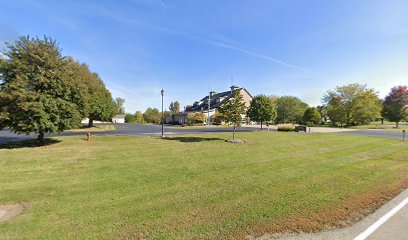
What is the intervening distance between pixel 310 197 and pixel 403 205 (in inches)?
92.0

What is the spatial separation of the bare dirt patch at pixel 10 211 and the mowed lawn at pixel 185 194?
17 centimetres

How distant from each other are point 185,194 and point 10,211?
424 centimetres

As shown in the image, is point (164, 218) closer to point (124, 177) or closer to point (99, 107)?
point (124, 177)

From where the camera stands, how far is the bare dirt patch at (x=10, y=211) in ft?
14.7

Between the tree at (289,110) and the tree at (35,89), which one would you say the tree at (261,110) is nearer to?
the tree at (35,89)

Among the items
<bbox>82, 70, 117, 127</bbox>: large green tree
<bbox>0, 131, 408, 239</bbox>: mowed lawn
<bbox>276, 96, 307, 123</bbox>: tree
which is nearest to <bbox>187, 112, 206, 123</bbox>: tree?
<bbox>82, 70, 117, 127</bbox>: large green tree

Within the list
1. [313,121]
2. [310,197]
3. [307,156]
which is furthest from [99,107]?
[313,121]

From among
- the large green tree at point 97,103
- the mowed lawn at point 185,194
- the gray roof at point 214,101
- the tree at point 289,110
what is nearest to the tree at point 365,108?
the tree at point 289,110

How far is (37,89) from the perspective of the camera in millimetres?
13234

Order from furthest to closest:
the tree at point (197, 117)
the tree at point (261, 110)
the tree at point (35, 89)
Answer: the tree at point (197, 117)
the tree at point (261, 110)
the tree at point (35, 89)

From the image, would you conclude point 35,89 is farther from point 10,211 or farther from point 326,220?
point 326,220

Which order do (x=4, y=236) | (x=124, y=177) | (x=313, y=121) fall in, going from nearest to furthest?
1. (x=4, y=236)
2. (x=124, y=177)
3. (x=313, y=121)

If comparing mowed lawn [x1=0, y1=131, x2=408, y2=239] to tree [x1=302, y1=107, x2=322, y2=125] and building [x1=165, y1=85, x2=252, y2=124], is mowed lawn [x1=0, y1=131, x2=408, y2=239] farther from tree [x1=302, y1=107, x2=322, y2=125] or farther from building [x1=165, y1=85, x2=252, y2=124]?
tree [x1=302, y1=107, x2=322, y2=125]

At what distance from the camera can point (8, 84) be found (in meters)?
12.3
